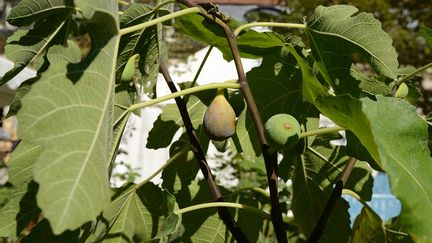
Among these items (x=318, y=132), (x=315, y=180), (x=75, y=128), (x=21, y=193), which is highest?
(x=75, y=128)

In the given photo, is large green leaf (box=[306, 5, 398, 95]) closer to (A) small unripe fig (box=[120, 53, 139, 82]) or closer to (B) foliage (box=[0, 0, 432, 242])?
(B) foliage (box=[0, 0, 432, 242])

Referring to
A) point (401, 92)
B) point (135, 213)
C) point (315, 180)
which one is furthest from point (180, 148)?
point (401, 92)

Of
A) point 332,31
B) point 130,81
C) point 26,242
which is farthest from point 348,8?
point 26,242

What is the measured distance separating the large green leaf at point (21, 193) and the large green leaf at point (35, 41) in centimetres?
13

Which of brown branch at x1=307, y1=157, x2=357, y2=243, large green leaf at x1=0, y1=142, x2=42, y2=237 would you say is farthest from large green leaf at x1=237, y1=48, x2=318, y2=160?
large green leaf at x1=0, y1=142, x2=42, y2=237

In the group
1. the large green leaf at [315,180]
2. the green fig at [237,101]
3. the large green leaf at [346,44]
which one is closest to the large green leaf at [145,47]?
the green fig at [237,101]

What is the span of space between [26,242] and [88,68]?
38 centimetres

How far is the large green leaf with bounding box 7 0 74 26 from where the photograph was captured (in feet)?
2.64

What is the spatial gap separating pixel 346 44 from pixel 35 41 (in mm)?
420

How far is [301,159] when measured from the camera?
1.14m

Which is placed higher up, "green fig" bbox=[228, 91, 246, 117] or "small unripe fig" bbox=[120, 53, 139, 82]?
"small unripe fig" bbox=[120, 53, 139, 82]

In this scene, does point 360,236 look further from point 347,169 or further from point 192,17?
point 192,17

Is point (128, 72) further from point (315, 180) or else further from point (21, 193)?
point (315, 180)

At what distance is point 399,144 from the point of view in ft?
2.34
